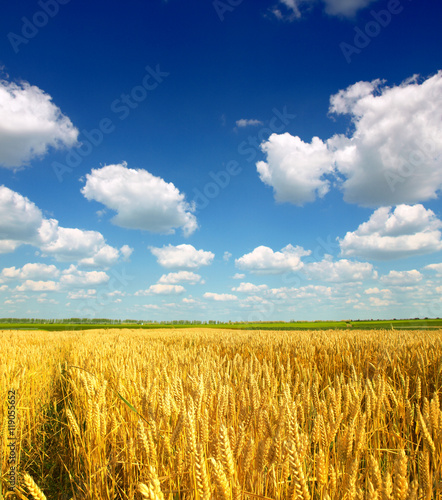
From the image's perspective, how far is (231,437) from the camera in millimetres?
1412

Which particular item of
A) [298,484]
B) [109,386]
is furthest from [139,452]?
[109,386]

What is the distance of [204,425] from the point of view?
1.51m

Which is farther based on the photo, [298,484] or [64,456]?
[64,456]

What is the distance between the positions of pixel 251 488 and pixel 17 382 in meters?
4.07

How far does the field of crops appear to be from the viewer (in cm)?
116

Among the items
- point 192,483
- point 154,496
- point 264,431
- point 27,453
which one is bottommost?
point 27,453

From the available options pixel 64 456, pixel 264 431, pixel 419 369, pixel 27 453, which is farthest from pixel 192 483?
pixel 419 369

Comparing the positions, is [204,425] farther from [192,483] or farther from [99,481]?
[99,481]

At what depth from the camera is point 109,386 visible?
12.2 feet

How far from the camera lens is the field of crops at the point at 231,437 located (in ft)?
3.80

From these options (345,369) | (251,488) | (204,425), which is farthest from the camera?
(345,369)

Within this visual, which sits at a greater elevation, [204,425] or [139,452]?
[204,425]

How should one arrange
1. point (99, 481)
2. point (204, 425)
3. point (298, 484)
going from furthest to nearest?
point (99, 481), point (204, 425), point (298, 484)

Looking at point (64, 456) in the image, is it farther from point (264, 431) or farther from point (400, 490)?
point (400, 490)
